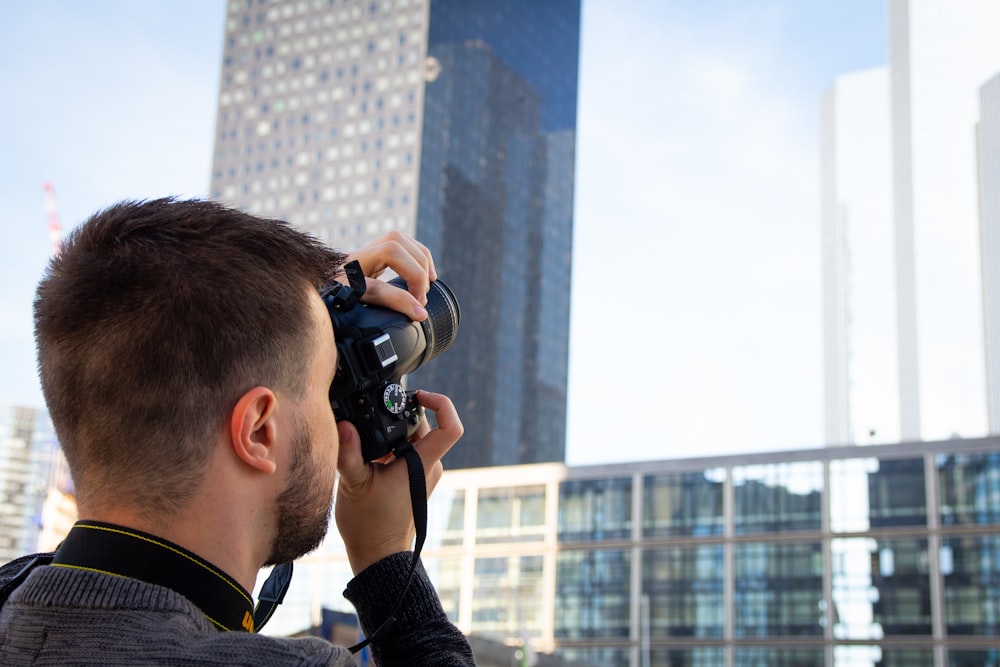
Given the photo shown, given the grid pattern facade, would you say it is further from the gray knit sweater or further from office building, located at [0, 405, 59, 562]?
the gray knit sweater

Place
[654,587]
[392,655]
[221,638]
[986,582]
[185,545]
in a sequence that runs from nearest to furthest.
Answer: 1. [221,638]
2. [185,545]
3. [392,655]
4. [986,582]
5. [654,587]

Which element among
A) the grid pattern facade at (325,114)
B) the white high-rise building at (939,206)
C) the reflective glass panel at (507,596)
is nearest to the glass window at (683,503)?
the reflective glass panel at (507,596)

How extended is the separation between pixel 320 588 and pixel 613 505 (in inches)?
763

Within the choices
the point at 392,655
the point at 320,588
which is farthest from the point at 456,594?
the point at 392,655

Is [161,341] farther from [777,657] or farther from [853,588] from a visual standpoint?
[777,657]

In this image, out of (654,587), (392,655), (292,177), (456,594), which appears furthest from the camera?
(292,177)

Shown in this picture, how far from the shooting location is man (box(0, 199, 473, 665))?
1373mm

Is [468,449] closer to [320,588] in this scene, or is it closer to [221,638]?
[320,588]

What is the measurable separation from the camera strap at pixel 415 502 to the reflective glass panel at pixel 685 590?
193 feet

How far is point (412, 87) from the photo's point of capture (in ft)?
406

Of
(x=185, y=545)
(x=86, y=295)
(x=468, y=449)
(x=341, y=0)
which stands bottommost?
(x=185, y=545)

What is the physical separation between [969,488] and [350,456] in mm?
57580

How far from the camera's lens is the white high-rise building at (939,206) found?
163750 mm

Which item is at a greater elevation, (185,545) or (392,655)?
(185,545)
